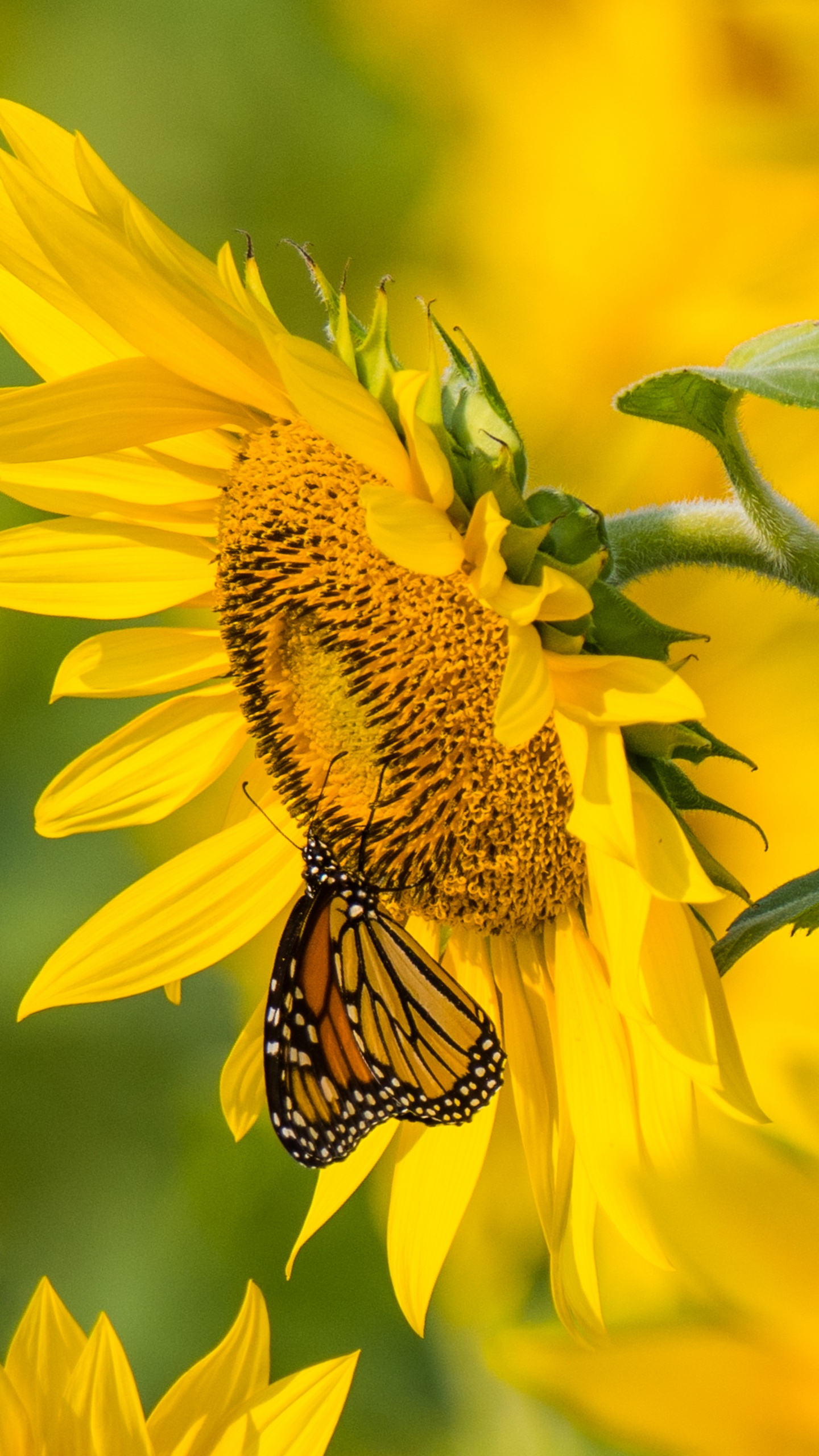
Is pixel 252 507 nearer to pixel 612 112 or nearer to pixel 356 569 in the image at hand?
pixel 356 569

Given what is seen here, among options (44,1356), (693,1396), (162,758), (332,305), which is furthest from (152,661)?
(693,1396)

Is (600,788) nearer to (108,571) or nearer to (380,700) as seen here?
(380,700)

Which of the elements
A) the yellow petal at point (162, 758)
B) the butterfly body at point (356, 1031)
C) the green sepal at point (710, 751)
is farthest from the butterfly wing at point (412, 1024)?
the green sepal at point (710, 751)

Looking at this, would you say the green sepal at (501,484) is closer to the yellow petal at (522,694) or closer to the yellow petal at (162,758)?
the yellow petal at (522,694)

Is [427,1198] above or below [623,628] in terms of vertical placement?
below

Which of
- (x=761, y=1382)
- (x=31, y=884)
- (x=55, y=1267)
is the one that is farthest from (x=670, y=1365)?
(x=31, y=884)

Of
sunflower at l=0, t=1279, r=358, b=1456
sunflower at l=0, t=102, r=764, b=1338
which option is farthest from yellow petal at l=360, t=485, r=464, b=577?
sunflower at l=0, t=1279, r=358, b=1456
